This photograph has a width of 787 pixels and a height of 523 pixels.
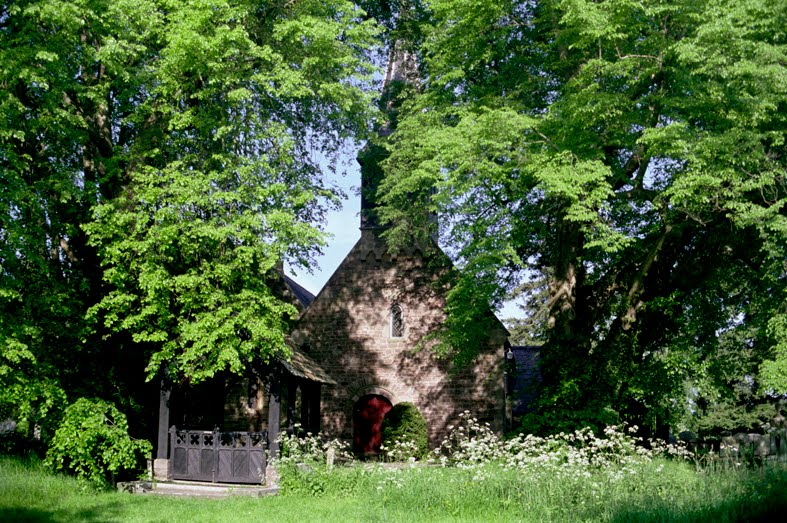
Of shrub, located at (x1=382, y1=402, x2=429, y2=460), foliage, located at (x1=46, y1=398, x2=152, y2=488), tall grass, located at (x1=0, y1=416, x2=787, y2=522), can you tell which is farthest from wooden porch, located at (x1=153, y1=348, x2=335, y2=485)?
shrub, located at (x1=382, y1=402, x2=429, y2=460)

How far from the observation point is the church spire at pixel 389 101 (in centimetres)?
2372

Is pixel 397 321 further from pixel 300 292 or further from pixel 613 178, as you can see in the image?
pixel 613 178

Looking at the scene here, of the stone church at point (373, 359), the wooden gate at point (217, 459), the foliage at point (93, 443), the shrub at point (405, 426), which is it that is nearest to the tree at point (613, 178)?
the stone church at point (373, 359)

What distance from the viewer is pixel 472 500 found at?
11516mm

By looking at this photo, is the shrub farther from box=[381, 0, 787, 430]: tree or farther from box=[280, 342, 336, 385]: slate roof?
box=[381, 0, 787, 430]: tree

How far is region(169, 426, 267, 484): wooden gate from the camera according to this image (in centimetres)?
1723

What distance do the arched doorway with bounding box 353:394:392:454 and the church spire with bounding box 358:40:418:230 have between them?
602cm

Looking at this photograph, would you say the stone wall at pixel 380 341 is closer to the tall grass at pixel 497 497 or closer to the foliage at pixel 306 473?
the foliage at pixel 306 473

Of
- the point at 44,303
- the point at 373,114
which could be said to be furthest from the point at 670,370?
the point at 44,303

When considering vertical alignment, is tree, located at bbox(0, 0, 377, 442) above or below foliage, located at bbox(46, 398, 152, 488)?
above

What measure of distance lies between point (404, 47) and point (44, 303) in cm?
1347

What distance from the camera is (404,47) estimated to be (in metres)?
23.7

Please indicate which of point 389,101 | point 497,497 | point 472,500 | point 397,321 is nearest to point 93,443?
point 472,500

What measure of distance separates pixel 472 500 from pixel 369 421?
14.4 m
